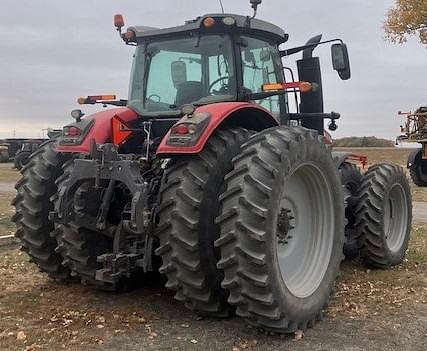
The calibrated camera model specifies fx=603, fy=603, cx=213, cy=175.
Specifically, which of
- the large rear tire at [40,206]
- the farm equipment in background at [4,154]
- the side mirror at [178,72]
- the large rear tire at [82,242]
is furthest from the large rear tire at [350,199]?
the farm equipment in background at [4,154]

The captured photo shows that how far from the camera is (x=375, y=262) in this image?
6.95 metres

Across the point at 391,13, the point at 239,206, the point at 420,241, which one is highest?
the point at 391,13

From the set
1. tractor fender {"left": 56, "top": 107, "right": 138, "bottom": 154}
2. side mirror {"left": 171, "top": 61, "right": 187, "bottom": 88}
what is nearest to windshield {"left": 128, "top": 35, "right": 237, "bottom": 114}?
side mirror {"left": 171, "top": 61, "right": 187, "bottom": 88}

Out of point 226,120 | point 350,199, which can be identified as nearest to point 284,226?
point 226,120

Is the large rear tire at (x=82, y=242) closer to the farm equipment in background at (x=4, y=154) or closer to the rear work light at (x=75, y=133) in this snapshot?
the rear work light at (x=75, y=133)

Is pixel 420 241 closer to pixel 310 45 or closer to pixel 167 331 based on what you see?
pixel 310 45

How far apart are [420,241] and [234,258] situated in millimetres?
5745

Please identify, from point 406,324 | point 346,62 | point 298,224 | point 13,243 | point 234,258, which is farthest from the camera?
→ point 13,243

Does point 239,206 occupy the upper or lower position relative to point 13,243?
upper

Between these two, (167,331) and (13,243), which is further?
(13,243)

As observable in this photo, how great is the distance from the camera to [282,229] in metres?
4.86

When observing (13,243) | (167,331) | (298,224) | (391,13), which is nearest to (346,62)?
(298,224)

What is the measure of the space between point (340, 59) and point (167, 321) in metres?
3.24

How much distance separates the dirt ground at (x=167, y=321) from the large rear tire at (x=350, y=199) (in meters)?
0.65
